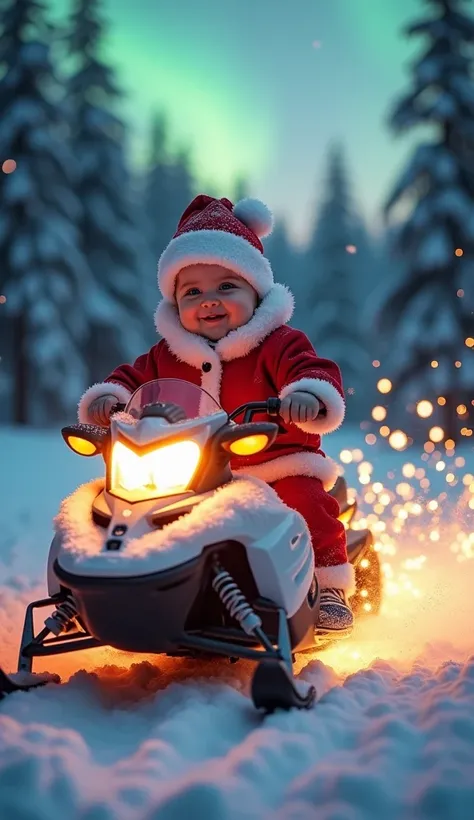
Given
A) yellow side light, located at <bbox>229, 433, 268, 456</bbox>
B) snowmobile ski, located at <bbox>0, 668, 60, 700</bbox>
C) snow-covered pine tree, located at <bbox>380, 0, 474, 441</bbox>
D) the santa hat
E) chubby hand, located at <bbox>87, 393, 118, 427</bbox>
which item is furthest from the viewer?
snow-covered pine tree, located at <bbox>380, 0, 474, 441</bbox>

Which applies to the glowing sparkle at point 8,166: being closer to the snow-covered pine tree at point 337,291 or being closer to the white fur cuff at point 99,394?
the snow-covered pine tree at point 337,291

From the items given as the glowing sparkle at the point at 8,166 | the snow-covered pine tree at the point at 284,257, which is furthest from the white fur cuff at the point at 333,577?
the snow-covered pine tree at the point at 284,257

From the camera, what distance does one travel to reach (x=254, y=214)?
380 cm

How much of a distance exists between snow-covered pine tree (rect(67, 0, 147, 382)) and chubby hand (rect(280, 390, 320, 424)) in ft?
52.8

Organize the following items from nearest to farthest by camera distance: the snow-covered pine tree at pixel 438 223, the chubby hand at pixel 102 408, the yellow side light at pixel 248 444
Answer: the yellow side light at pixel 248 444 → the chubby hand at pixel 102 408 → the snow-covered pine tree at pixel 438 223

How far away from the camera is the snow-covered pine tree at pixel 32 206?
15836 mm

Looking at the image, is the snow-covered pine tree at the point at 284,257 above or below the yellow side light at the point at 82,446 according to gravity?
above

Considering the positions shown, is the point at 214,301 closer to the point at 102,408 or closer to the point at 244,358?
the point at 244,358

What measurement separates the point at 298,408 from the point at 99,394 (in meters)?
1.03

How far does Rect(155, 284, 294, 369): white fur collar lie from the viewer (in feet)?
11.0

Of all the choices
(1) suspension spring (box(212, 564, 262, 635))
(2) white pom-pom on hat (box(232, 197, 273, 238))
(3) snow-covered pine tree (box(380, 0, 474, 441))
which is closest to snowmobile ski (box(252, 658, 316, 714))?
(1) suspension spring (box(212, 564, 262, 635))

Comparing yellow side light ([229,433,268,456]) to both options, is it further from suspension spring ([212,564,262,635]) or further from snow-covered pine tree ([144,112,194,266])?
snow-covered pine tree ([144,112,194,266])

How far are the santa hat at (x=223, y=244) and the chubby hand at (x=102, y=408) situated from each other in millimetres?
668

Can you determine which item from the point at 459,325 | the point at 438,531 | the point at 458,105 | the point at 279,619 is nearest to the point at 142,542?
the point at 279,619
